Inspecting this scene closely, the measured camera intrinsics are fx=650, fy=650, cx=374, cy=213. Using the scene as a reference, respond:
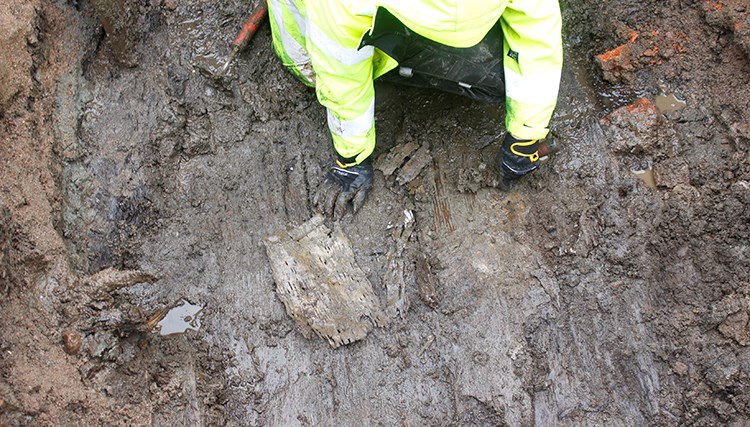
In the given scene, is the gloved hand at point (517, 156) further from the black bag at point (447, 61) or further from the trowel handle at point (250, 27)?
the trowel handle at point (250, 27)

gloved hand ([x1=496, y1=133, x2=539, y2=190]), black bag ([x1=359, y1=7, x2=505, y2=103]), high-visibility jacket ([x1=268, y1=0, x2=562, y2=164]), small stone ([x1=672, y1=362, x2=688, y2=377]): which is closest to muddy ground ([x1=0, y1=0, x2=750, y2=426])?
small stone ([x1=672, y1=362, x2=688, y2=377])

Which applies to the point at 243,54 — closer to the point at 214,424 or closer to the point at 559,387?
the point at 214,424

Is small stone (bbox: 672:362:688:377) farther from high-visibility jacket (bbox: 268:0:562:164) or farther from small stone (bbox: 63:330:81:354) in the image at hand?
small stone (bbox: 63:330:81:354)

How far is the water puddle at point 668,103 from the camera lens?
11.2 feet

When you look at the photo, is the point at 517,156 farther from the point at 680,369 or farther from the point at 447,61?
the point at 680,369

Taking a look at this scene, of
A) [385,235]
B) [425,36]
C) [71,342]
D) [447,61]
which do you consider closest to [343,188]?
[385,235]

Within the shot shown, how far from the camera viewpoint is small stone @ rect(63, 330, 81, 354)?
114 inches

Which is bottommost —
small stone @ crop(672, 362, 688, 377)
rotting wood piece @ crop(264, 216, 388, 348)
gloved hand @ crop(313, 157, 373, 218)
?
small stone @ crop(672, 362, 688, 377)

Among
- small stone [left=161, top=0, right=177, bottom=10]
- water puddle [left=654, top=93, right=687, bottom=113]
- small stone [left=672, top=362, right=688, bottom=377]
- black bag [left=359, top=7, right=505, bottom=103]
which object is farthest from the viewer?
small stone [left=161, top=0, right=177, bottom=10]

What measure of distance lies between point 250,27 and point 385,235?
1427mm

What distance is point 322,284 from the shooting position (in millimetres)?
3182

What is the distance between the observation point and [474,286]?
3.12m

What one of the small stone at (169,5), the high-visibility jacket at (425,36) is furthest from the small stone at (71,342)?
the small stone at (169,5)

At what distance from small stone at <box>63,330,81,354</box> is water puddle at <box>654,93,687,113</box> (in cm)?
309
